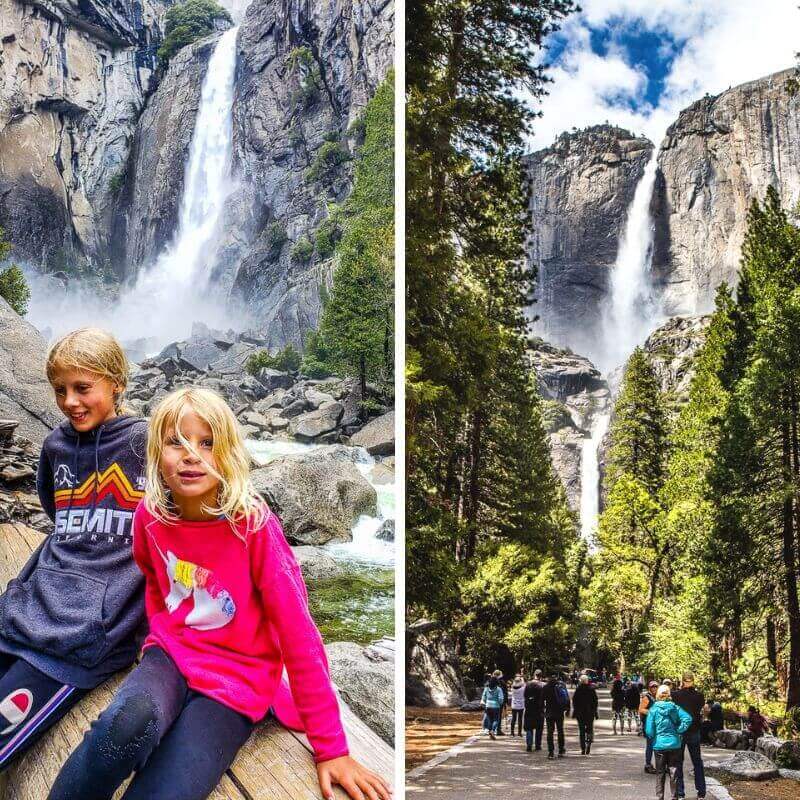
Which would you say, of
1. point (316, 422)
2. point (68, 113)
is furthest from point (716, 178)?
point (68, 113)

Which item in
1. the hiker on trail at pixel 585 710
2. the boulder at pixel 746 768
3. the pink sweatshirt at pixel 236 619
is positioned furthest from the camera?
the hiker on trail at pixel 585 710

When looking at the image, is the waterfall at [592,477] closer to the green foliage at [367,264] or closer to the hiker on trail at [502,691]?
the hiker on trail at [502,691]

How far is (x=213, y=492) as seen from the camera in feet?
4.69

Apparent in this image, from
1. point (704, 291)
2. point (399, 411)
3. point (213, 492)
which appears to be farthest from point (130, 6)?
point (704, 291)

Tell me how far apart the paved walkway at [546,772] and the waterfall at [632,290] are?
4.73 ft

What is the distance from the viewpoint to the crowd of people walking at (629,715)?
2834 mm

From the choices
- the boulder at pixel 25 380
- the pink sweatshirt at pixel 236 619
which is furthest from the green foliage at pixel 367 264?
the pink sweatshirt at pixel 236 619

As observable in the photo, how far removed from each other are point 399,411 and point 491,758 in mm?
1567

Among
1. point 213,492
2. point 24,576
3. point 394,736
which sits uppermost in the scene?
point 213,492

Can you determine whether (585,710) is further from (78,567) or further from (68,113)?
(68,113)

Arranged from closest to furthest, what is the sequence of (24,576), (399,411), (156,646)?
(156,646) → (24,576) → (399,411)

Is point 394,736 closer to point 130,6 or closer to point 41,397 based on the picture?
point 41,397

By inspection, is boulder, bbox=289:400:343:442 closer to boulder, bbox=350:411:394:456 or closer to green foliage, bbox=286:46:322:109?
boulder, bbox=350:411:394:456

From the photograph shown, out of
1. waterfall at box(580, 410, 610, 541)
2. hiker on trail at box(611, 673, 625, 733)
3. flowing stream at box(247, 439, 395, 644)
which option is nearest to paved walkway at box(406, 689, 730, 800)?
hiker on trail at box(611, 673, 625, 733)
